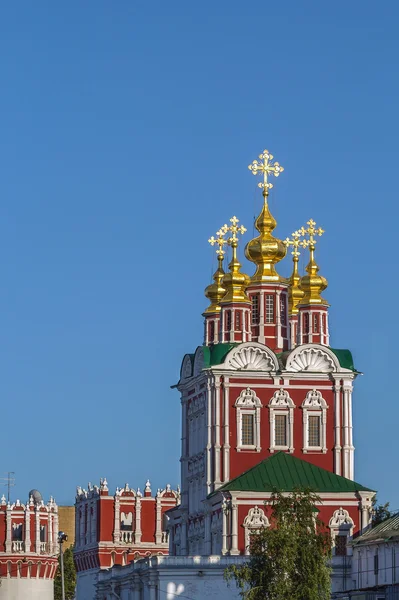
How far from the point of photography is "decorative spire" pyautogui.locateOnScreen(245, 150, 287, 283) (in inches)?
2842

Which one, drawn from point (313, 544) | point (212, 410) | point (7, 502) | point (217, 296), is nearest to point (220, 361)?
point (212, 410)

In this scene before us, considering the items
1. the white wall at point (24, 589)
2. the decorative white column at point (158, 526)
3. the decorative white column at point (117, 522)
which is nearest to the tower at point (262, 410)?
the decorative white column at point (117, 522)

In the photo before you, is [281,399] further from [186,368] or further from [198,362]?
[186,368]

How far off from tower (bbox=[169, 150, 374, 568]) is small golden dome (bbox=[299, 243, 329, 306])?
0.13ft

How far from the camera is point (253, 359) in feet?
229

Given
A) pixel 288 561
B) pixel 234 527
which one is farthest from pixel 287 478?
pixel 288 561

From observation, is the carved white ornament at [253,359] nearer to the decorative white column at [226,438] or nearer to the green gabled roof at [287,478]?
the decorative white column at [226,438]

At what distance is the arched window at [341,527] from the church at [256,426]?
4 cm

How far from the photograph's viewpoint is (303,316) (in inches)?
2825

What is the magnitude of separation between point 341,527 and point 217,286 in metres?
13.2

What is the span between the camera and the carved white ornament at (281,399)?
228ft

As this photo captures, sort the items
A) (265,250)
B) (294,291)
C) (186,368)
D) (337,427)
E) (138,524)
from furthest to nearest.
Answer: (138,524) < (294,291) < (186,368) < (265,250) < (337,427)

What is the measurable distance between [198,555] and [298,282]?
13.1 metres

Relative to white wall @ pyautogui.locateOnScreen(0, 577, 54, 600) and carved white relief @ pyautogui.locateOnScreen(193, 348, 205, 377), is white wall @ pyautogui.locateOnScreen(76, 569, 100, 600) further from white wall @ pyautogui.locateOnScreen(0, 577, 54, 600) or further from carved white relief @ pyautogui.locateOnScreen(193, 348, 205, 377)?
carved white relief @ pyautogui.locateOnScreen(193, 348, 205, 377)
